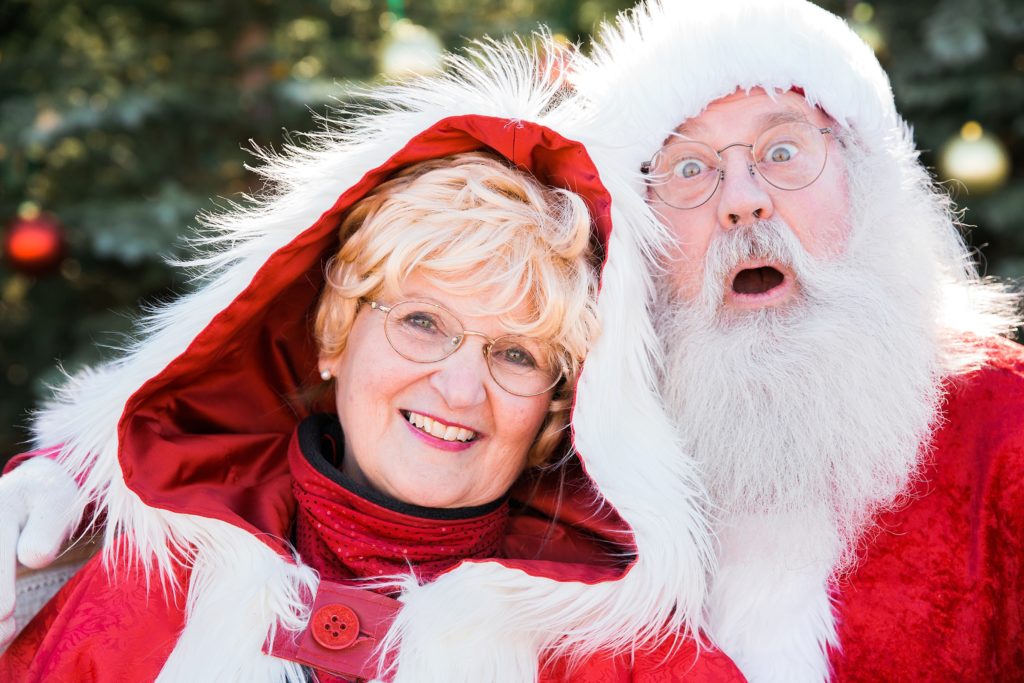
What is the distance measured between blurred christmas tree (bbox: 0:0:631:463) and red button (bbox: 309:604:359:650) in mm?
2820

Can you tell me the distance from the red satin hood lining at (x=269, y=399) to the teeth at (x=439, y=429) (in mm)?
343

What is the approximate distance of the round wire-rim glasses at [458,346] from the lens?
87.2 inches

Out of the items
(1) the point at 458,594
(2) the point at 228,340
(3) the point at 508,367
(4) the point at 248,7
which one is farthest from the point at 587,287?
(4) the point at 248,7

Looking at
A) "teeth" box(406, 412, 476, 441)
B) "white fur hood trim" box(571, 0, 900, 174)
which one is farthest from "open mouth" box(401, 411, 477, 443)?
"white fur hood trim" box(571, 0, 900, 174)

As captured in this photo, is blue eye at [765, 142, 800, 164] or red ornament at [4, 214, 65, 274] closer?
blue eye at [765, 142, 800, 164]

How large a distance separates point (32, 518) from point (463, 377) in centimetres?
110

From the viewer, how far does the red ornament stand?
4309mm

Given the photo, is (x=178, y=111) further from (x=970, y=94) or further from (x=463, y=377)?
(x=970, y=94)

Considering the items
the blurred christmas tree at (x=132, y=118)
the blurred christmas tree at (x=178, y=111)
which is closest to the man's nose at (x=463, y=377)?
the blurred christmas tree at (x=178, y=111)

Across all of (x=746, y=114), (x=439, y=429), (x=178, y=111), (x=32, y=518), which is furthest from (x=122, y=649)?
(x=178, y=111)

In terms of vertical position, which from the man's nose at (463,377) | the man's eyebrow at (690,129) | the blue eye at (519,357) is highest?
the man's eyebrow at (690,129)

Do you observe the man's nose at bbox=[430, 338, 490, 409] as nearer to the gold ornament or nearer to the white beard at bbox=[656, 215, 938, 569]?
the white beard at bbox=[656, 215, 938, 569]

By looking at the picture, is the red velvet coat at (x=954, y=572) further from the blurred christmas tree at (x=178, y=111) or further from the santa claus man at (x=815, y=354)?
the blurred christmas tree at (x=178, y=111)

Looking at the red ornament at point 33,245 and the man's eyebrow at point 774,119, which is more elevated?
the man's eyebrow at point 774,119
